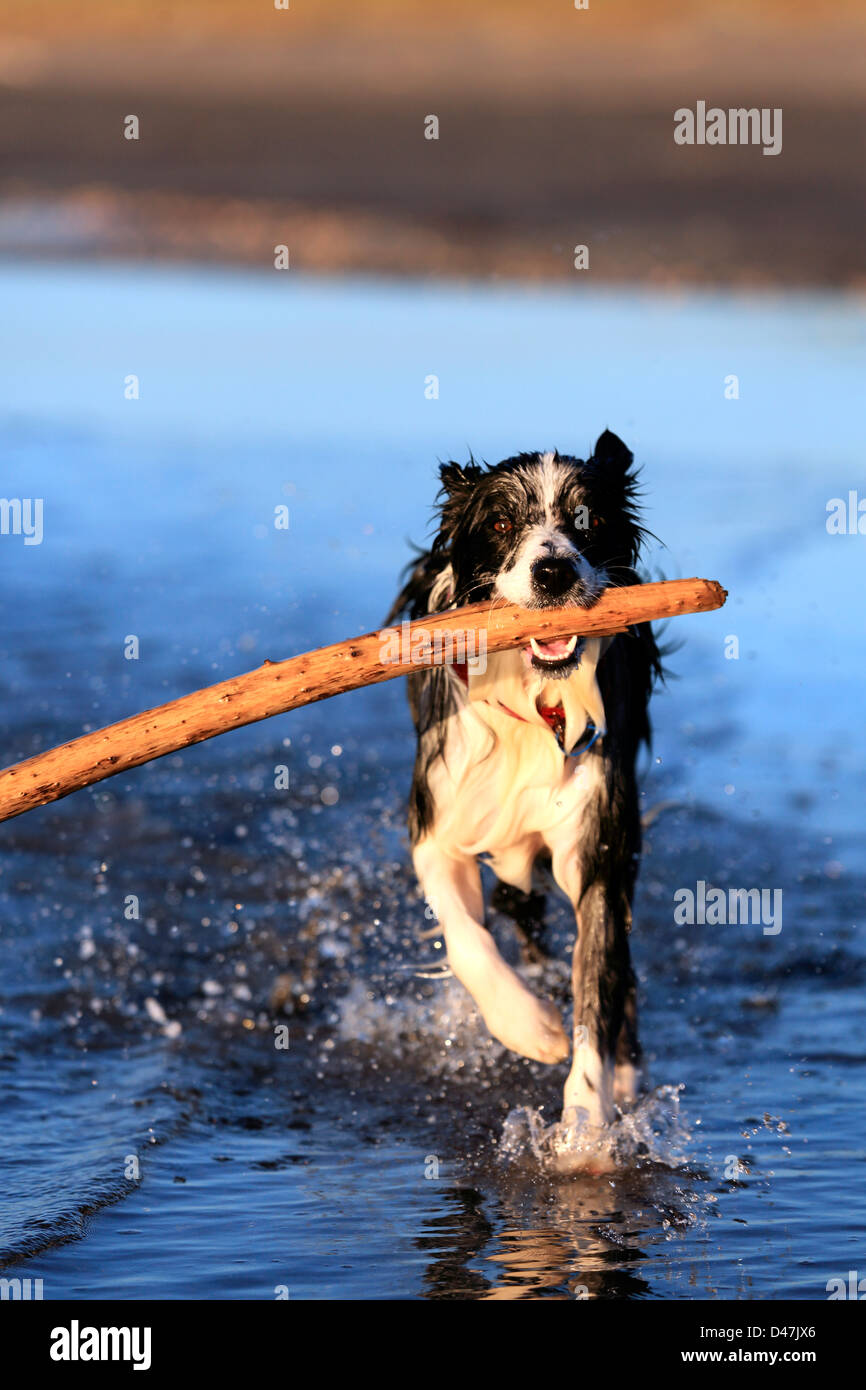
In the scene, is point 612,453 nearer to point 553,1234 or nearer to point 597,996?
point 597,996

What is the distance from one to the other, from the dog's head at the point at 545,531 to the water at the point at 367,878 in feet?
1.99

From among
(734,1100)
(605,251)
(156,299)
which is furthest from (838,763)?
(156,299)

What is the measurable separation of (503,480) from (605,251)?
1622 centimetres

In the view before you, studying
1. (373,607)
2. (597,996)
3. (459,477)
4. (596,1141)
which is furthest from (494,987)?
(373,607)

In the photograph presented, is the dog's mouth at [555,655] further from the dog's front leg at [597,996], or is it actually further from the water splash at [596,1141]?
the water splash at [596,1141]

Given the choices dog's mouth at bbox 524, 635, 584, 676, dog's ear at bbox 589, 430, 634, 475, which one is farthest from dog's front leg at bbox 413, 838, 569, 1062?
dog's ear at bbox 589, 430, 634, 475

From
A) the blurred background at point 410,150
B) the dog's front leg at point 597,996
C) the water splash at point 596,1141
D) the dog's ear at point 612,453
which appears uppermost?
the blurred background at point 410,150

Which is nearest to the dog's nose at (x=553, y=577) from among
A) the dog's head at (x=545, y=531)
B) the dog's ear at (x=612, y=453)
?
the dog's head at (x=545, y=531)

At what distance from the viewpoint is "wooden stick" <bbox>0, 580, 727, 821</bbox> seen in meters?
5.44

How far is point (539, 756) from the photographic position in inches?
250

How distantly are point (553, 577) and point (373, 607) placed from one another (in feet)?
24.1

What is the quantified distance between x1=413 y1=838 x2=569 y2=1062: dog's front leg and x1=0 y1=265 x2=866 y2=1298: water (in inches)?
13.9

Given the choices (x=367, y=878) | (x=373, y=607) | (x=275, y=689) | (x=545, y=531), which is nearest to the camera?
(x=275, y=689)

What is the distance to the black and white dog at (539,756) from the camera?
5.97 m
